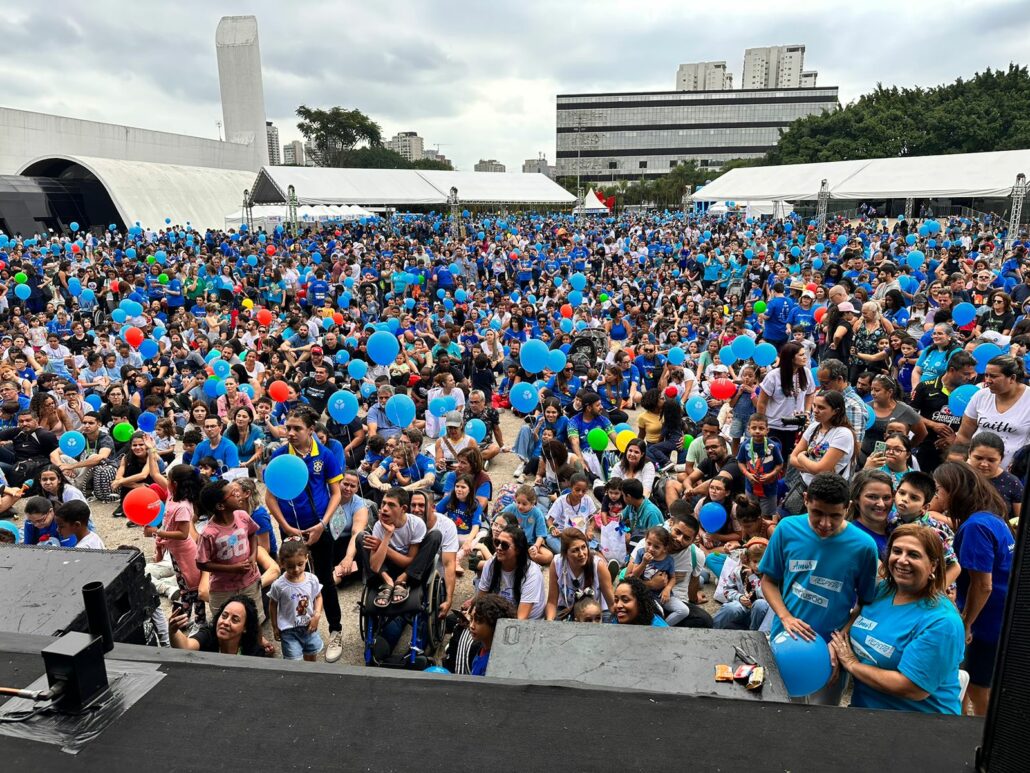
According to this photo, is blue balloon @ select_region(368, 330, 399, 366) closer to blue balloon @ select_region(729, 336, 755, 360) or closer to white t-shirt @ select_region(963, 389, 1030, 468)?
blue balloon @ select_region(729, 336, 755, 360)

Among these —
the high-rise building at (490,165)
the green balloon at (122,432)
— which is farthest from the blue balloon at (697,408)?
the high-rise building at (490,165)

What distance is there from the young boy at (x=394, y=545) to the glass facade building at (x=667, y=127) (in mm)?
93281

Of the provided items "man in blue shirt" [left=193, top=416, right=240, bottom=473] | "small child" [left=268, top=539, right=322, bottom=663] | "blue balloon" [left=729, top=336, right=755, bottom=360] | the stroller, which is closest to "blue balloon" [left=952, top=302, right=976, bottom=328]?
"blue balloon" [left=729, top=336, right=755, bottom=360]

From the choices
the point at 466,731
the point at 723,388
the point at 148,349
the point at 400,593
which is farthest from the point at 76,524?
the point at 148,349

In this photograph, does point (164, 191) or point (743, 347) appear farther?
point (164, 191)

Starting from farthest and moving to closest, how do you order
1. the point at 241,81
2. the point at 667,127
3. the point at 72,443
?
1. the point at 667,127
2. the point at 241,81
3. the point at 72,443

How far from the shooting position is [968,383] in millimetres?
5312

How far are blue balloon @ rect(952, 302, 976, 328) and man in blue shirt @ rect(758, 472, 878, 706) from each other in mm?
6250

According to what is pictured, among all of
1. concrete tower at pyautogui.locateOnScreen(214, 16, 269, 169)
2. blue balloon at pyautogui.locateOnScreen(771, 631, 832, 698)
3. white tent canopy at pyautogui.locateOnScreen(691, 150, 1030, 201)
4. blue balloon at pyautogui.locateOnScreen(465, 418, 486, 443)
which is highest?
concrete tower at pyautogui.locateOnScreen(214, 16, 269, 169)

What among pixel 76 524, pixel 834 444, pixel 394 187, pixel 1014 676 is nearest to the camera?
pixel 1014 676

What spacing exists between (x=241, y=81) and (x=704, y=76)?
378 feet

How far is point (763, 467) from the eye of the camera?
5309 mm

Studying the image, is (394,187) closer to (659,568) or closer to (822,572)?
(659,568)

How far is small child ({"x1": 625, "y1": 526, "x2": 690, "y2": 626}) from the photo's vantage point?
418 cm
